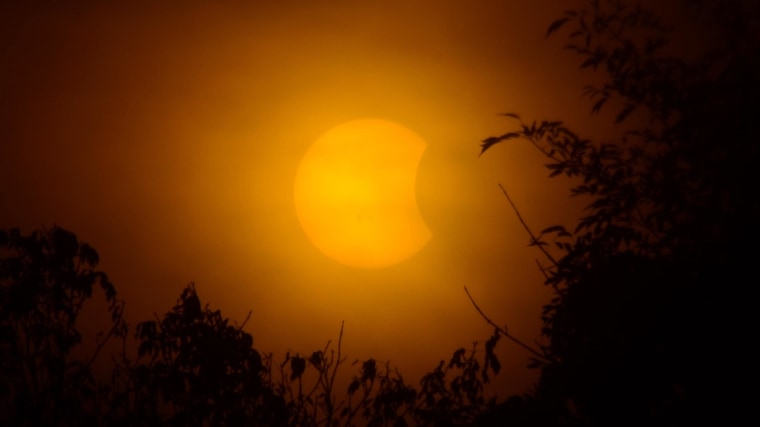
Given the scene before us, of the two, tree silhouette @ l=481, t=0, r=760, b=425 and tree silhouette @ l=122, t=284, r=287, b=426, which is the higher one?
tree silhouette @ l=122, t=284, r=287, b=426

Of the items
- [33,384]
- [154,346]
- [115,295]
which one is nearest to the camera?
[33,384]

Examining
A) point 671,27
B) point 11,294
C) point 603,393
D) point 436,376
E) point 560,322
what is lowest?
point 603,393

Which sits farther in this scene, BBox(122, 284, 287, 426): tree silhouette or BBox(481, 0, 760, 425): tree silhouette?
BBox(122, 284, 287, 426): tree silhouette

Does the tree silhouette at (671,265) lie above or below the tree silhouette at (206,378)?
below

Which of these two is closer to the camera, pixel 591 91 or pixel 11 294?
pixel 591 91

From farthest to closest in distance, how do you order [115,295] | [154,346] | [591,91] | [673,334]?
[154,346] < [115,295] < [591,91] < [673,334]

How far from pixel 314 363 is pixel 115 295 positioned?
2.54 meters

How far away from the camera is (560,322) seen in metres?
4.55

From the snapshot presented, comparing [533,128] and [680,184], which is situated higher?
[533,128]

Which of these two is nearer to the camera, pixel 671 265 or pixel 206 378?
pixel 671 265

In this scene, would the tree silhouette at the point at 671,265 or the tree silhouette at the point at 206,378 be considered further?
the tree silhouette at the point at 206,378

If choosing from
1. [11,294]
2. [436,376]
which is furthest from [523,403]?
[11,294]

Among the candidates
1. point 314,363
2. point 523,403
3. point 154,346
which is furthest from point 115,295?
point 523,403

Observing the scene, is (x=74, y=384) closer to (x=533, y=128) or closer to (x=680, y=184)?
(x=533, y=128)
